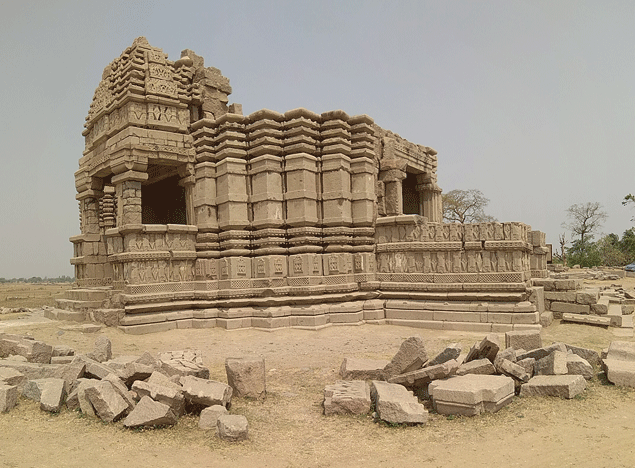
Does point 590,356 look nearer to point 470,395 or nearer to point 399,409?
point 470,395

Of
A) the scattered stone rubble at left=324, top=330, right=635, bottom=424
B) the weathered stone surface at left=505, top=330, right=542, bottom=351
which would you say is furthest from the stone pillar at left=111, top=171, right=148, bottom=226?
the weathered stone surface at left=505, top=330, right=542, bottom=351

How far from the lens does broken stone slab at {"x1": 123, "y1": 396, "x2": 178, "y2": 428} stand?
193 inches

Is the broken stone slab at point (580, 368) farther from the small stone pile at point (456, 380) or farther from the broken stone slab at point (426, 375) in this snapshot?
the broken stone slab at point (426, 375)

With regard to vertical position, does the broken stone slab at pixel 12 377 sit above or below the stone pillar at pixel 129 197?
below

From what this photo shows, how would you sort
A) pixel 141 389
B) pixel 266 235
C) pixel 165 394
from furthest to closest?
pixel 266 235
pixel 141 389
pixel 165 394

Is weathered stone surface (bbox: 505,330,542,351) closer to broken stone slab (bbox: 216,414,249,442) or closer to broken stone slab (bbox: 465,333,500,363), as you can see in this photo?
broken stone slab (bbox: 465,333,500,363)

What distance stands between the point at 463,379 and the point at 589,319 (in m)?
7.62

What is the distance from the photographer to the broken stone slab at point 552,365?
20.1ft

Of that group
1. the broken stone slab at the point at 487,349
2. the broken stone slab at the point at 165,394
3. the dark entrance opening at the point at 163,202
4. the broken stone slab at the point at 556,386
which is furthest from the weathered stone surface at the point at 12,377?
the dark entrance opening at the point at 163,202

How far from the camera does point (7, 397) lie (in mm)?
5445

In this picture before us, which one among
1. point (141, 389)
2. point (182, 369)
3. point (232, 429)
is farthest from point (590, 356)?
point (141, 389)

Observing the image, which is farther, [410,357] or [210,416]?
[410,357]

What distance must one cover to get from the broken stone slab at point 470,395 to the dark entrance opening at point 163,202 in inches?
509

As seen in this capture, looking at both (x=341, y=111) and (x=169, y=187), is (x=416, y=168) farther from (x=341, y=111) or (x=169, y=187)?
(x=169, y=187)
